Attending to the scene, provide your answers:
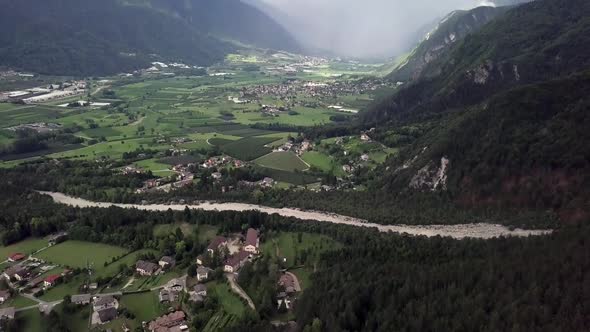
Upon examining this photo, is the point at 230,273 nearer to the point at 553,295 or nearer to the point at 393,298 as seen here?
the point at 393,298

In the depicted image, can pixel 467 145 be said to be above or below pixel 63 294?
→ above

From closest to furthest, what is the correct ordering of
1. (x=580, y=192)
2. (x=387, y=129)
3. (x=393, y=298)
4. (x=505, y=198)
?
1. (x=393, y=298)
2. (x=580, y=192)
3. (x=505, y=198)
4. (x=387, y=129)

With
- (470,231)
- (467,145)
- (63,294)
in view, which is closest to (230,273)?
(63,294)

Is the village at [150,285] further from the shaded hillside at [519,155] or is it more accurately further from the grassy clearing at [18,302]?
the shaded hillside at [519,155]

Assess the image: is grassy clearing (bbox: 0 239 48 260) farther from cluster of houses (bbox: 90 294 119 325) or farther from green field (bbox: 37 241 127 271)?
cluster of houses (bbox: 90 294 119 325)

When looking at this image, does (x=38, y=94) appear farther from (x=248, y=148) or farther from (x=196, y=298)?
(x=196, y=298)

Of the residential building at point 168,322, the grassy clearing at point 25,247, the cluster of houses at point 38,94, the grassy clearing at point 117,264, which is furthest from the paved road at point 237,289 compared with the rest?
the cluster of houses at point 38,94

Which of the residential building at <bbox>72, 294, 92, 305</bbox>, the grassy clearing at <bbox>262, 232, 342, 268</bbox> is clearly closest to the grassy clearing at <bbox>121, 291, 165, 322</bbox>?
the residential building at <bbox>72, 294, 92, 305</bbox>
